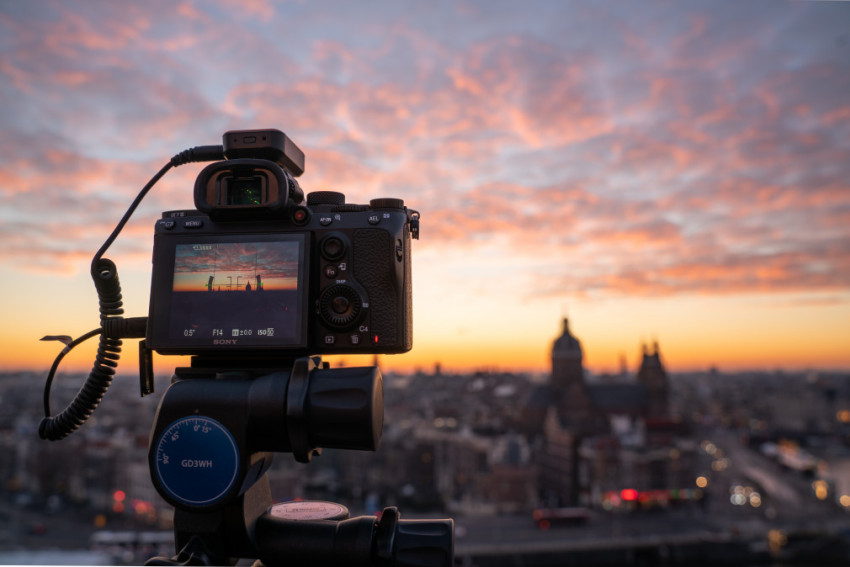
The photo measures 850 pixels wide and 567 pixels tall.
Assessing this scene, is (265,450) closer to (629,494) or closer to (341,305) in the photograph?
(341,305)

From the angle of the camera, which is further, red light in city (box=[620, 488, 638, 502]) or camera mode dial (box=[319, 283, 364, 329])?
red light in city (box=[620, 488, 638, 502])

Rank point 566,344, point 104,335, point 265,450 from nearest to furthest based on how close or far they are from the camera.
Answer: point 265,450 < point 104,335 < point 566,344

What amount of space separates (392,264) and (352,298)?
0.11m

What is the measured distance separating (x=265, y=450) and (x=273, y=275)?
338 millimetres

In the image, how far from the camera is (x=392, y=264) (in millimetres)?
1189

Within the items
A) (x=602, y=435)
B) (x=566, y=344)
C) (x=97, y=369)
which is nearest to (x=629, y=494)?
(x=602, y=435)

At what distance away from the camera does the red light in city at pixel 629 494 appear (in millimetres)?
40688

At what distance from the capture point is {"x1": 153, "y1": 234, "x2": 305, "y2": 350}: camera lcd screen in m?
1.16

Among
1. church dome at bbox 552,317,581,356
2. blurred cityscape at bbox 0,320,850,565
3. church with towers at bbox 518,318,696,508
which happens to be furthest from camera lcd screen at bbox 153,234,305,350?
church dome at bbox 552,317,581,356

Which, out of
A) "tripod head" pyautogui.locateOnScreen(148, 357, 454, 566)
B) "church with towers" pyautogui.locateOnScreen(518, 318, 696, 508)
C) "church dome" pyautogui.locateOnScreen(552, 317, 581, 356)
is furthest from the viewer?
"church dome" pyautogui.locateOnScreen(552, 317, 581, 356)

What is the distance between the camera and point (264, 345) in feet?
3.80

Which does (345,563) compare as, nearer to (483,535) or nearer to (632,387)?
(483,535)

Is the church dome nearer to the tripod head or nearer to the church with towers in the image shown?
the church with towers

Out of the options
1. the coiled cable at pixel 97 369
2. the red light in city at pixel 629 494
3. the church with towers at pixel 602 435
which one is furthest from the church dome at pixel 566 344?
the coiled cable at pixel 97 369
